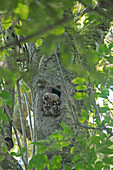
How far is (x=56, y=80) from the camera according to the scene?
83.6 inches

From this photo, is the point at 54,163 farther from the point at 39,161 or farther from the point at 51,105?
the point at 51,105

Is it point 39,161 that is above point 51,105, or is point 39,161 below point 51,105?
below

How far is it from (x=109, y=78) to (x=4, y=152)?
1008 millimetres

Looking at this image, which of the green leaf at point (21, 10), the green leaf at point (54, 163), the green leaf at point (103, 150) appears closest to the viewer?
the green leaf at point (21, 10)

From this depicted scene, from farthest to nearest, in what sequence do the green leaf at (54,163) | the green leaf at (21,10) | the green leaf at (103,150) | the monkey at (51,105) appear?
the monkey at (51,105) < the green leaf at (54,163) < the green leaf at (103,150) < the green leaf at (21,10)

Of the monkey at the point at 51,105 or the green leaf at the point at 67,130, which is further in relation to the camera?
the monkey at the point at 51,105

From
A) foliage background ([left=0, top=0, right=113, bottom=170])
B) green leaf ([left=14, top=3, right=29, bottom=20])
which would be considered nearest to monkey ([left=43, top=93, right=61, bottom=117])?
foliage background ([left=0, top=0, right=113, bottom=170])

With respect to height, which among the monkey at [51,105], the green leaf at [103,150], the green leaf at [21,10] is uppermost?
the green leaf at [21,10]

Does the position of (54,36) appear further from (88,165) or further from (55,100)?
(55,100)

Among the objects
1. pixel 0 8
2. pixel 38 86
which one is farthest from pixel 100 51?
pixel 0 8

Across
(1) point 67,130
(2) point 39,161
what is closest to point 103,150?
(1) point 67,130

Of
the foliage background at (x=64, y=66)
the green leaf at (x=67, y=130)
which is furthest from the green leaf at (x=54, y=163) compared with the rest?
the green leaf at (x=67, y=130)

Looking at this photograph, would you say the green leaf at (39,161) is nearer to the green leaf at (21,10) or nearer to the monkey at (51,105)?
the monkey at (51,105)

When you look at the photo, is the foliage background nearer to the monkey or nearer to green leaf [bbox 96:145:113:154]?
green leaf [bbox 96:145:113:154]
